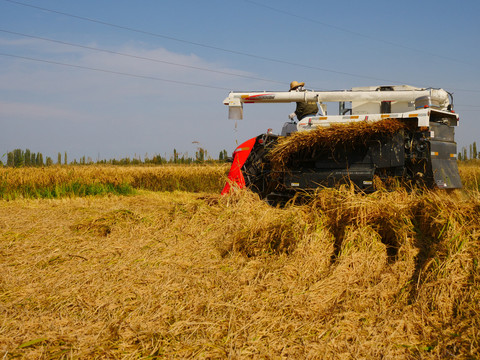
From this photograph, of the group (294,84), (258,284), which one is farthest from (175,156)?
(258,284)

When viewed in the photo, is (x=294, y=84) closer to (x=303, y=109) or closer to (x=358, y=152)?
(x=303, y=109)

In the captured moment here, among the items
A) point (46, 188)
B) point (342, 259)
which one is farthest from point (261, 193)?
point (46, 188)

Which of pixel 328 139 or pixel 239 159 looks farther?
pixel 239 159

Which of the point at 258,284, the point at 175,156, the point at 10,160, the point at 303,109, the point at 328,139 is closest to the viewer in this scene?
the point at 258,284

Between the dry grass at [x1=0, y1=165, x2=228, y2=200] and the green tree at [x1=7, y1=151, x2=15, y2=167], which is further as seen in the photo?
the green tree at [x1=7, y1=151, x2=15, y2=167]

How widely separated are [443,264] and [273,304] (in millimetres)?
1309

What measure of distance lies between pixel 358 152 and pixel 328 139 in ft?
1.65

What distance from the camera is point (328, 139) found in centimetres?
592

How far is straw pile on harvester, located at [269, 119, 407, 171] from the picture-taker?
580cm

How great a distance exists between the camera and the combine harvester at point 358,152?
5.89 meters

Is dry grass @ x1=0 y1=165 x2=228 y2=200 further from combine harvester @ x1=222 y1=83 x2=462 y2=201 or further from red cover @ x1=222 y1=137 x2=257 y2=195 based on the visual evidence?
combine harvester @ x1=222 y1=83 x2=462 y2=201

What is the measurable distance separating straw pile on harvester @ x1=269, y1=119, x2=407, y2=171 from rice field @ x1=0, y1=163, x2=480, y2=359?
3.50 ft

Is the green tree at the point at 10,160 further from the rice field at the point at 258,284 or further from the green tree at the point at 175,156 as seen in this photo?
the rice field at the point at 258,284

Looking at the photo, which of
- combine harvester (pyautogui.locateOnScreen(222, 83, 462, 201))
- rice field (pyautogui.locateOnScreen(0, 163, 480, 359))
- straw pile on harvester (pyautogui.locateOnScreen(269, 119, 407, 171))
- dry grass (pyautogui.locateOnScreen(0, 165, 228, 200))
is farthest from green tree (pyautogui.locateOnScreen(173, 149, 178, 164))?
rice field (pyautogui.locateOnScreen(0, 163, 480, 359))
